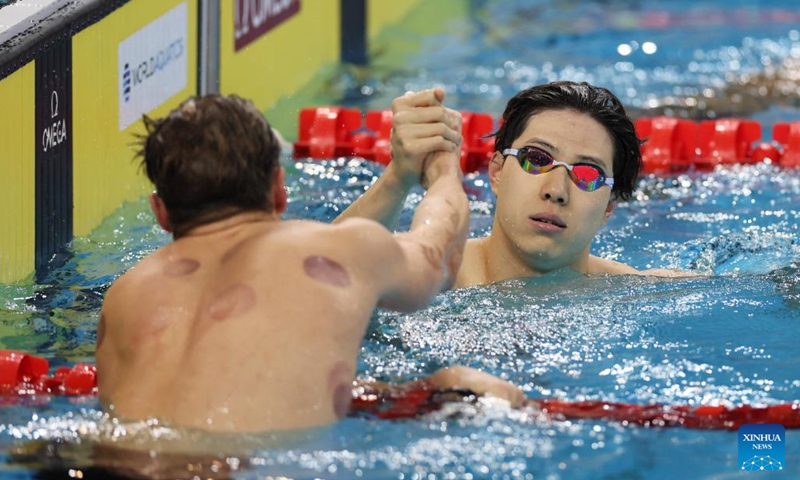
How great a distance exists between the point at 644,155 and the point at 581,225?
2.18 metres

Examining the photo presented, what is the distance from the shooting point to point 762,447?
2506mm

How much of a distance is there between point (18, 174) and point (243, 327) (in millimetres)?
1933

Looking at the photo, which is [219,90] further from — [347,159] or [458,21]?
[458,21]

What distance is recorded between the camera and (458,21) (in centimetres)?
898

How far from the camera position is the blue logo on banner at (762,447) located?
2479 mm

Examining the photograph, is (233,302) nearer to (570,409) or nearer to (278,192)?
(278,192)

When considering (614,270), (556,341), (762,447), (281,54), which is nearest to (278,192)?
(556,341)

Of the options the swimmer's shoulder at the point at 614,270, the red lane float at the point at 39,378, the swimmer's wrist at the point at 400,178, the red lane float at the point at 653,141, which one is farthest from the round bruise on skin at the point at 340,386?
the red lane float at the point at 653,141

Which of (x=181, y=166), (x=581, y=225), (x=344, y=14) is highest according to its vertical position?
(x=344, y=14)

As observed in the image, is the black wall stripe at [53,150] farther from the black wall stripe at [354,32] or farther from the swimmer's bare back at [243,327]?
the black wall stripe at [354,32]

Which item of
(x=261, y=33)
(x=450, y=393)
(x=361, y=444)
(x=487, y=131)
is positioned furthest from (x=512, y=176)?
(x=261, y=33)

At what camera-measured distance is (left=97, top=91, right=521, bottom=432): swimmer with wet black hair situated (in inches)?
85.7

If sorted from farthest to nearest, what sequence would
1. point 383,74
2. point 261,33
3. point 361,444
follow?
point 383,74, point 261,33, point 361,444

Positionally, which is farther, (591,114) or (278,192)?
(591,114)
